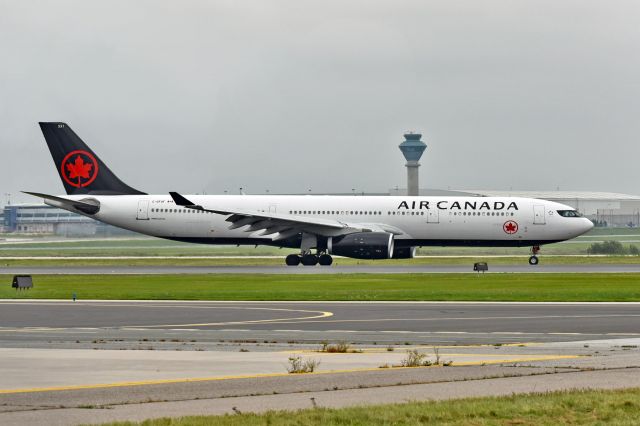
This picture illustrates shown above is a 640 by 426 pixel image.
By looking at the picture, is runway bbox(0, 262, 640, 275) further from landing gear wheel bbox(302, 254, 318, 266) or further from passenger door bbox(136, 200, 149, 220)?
passenger door bbox(136, 200, 149, 220)

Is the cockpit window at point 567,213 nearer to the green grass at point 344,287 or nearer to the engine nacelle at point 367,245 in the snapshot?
the engine nacelle at point 367,245

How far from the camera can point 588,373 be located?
18500 mm

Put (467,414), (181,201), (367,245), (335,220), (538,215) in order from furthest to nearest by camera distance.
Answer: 1. (335,220)
2. (538,215)
3. (181,201)
4. (367,245)
5. (467,414)

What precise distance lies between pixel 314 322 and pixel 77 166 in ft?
153

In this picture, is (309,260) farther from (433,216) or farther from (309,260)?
(433,216)

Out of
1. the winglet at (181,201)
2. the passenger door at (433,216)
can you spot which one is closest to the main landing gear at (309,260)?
the passenger door at (433,216)

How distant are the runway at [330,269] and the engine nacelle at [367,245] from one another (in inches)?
33.3

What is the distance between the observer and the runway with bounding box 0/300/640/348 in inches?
1045

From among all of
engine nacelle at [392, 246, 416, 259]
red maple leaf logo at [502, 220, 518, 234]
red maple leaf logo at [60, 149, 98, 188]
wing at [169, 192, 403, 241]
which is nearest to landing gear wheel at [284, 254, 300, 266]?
wing at [169, 192, 403, 241]

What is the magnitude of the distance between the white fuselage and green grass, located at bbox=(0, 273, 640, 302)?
12.3 meters

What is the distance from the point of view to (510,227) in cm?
6981

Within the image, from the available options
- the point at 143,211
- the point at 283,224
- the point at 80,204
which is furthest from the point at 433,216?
the point at 80,204

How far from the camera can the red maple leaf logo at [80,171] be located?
74812 mm

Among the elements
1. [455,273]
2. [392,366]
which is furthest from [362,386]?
[455,273]
